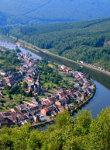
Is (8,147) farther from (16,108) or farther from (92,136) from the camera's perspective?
(16,108)

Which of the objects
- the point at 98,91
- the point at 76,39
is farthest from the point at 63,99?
the point at 76,39

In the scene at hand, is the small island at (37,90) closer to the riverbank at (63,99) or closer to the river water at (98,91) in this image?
the riverbank at (63,99)

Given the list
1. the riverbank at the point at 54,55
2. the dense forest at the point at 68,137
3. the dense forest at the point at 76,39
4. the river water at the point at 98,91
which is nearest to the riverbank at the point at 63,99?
the river water at the point at 98,91

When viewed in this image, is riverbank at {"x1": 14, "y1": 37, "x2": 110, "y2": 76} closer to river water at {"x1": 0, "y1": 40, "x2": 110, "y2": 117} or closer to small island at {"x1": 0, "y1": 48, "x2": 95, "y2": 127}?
river water at {"x1": 0, "y1": 40, "x2": 110, "y2": 117}

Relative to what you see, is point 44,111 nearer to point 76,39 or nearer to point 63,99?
point 63,99

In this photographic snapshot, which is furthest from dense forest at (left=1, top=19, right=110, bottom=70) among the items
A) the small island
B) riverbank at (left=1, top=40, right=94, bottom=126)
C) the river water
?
riverbank at (left=1, top=40, right=94, bottom=126)

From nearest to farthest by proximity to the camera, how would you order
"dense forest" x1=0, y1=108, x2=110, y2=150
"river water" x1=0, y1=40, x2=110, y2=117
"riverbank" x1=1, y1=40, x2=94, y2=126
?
"dense forest" x1=0, y1=108, x2=110, y2=150
"riverbank" x1=1, y1=40, x2=94, y2=126
"river water" x1=0, y1=40, x2=110, y2=117
